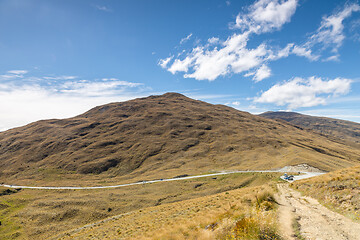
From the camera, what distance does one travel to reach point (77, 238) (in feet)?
84.5

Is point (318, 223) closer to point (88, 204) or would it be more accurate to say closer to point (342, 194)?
point (342, 194)

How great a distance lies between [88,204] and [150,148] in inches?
2788

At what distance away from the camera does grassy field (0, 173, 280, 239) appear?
137 feet

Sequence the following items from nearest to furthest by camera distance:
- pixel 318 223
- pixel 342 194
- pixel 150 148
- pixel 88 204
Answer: pixel 318 223
pixel 342 194
pixel 88 204
pixel 150 148

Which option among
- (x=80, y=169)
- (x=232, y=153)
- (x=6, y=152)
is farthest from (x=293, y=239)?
(x=6, y=152)

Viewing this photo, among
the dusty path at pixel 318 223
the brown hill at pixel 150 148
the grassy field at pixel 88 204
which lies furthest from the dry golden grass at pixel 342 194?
the brown hill at pixel 150 148

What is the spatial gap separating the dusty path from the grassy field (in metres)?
25.6

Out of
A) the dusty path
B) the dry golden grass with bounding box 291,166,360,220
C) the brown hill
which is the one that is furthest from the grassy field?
the dusty path

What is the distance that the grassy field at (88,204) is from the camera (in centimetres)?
4172

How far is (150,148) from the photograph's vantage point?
12319cm

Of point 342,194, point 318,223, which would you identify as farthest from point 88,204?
point 342,194

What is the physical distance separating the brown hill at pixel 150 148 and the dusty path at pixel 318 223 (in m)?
62.6

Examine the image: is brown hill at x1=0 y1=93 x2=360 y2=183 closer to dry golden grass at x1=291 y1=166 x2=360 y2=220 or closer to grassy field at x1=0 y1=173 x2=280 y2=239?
grassy field at x1=0 y1=173 x2=280 y2=239

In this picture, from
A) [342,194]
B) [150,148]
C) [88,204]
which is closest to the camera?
[342,194]
